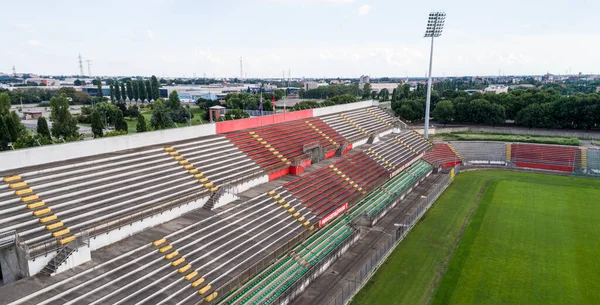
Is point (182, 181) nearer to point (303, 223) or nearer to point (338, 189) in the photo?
point (303, 223)

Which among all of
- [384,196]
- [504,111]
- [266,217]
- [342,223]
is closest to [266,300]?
[266,217]

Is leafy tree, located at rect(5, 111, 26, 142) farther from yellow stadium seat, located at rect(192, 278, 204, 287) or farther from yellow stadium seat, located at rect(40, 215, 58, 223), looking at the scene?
yellow stadium seat, located at rect(192, 278, 204, 287)

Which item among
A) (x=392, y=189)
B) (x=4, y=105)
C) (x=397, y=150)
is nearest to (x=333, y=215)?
(x=392, y=189)

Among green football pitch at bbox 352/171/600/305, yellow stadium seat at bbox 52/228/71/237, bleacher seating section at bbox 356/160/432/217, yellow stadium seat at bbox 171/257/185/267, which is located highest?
yellow stadium seat at bbox 52/228/71/237

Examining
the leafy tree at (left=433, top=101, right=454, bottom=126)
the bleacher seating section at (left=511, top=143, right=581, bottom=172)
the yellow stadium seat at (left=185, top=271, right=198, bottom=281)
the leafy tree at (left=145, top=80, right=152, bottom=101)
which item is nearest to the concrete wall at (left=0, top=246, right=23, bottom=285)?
the yellow stadium seat at (left=185, top=271, right=198, bottom=281)

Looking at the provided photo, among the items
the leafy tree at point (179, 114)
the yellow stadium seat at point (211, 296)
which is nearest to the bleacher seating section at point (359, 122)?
the yellow stadium seat at point (211, 296)

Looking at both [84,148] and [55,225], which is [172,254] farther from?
[84,148]
